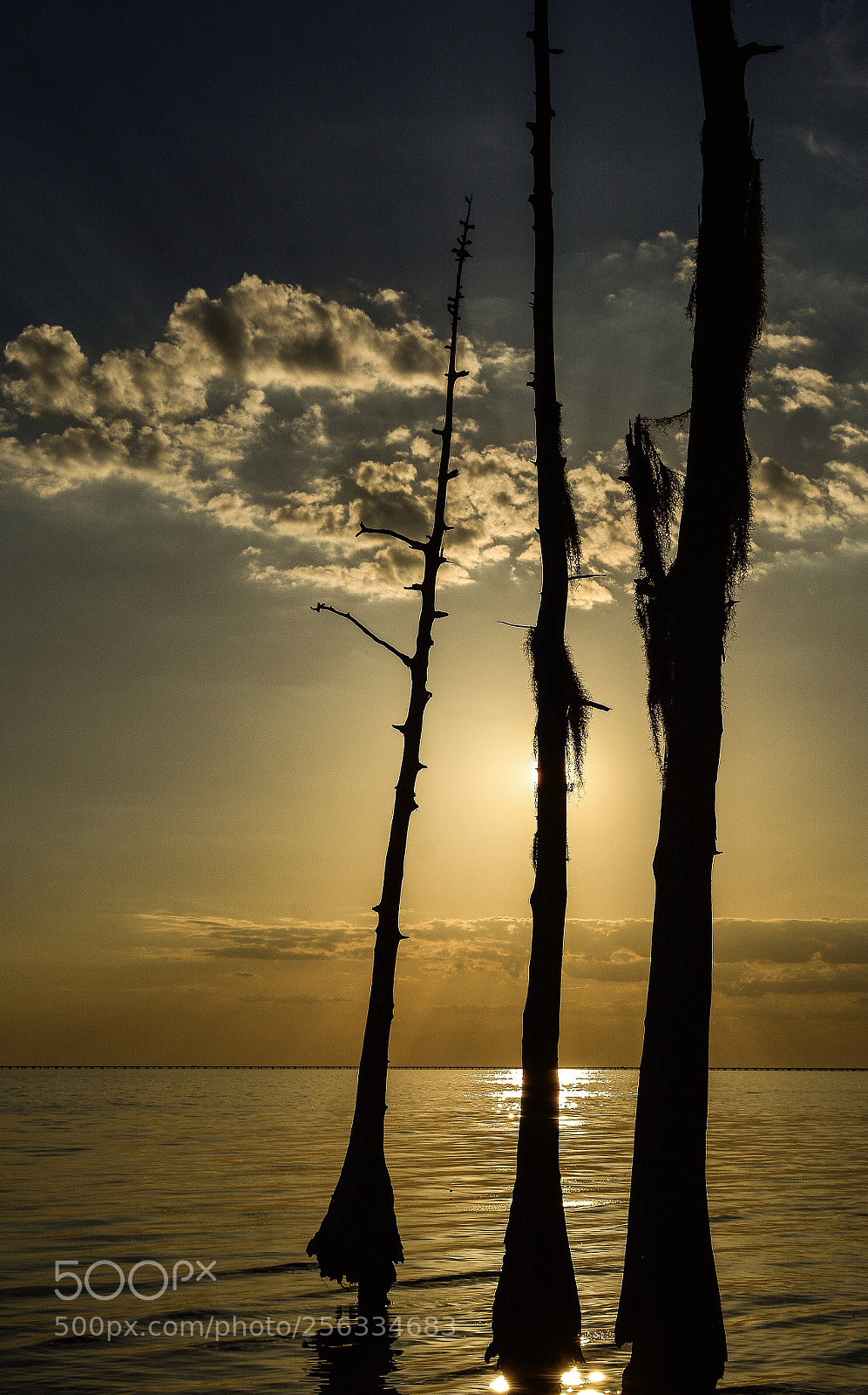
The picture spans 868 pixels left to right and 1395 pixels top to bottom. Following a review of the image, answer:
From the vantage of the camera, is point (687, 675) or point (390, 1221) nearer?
point (687, 675)

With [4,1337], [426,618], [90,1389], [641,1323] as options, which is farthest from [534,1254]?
[426,618]

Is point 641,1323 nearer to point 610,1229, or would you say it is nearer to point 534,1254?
point 534,1254

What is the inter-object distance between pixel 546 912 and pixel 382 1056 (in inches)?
225

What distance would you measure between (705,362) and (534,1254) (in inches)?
308

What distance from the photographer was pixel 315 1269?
15.1 metres

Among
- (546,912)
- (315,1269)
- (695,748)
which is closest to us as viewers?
(695,748)

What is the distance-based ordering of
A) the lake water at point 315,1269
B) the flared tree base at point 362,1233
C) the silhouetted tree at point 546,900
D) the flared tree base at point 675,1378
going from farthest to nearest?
the flared tree base at point 362,1233
the lake water at point 315,1269
the silhouetted tree at point 546,900
the flared tree base at point 675,1378

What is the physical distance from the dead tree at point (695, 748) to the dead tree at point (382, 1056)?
19.1 feet

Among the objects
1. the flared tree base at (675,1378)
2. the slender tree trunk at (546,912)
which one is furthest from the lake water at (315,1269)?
the slender tree trunk at (546,912)

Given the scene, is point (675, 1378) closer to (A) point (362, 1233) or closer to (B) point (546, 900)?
(B) point (546, 900)

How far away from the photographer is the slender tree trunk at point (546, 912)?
9.26m

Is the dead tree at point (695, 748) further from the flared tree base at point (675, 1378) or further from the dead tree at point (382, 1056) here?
the dead tree at point (382, 1056)

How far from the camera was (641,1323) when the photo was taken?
25.6 ft

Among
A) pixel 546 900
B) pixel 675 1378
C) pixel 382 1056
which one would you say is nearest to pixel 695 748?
pixel 546 900
